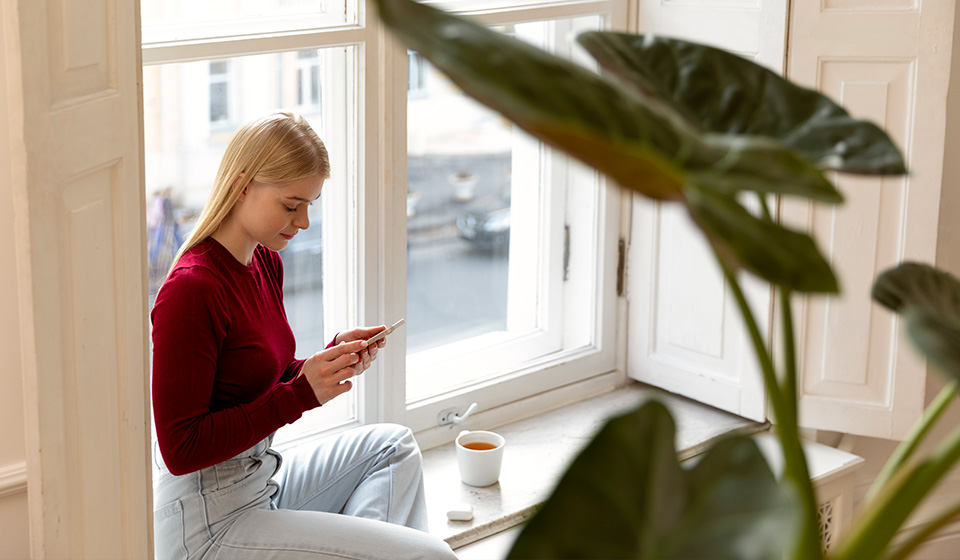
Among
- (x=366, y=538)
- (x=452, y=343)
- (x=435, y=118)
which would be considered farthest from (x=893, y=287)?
(x=452, y=343)

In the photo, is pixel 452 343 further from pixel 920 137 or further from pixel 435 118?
pixel 920 137

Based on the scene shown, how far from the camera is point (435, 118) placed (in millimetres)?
2371

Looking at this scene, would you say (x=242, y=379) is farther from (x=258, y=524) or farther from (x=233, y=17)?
(x=233, y=17)

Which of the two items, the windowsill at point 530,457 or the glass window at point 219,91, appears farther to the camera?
the windowsill at point 530,457

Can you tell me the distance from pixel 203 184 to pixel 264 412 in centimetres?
51

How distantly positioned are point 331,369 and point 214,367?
216mm

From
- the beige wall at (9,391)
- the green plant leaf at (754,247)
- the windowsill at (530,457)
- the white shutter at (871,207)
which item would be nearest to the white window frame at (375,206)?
the windowsill at (530,457)

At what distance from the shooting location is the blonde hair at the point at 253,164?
5.67ft

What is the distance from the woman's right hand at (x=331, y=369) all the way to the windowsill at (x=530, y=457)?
45cm

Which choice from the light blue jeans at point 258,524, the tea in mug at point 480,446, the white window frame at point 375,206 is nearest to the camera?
the light blue jeans at point 258,524

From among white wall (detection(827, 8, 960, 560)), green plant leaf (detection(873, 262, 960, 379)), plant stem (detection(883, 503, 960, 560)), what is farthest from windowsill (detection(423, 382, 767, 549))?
plant stem (detection(883, 503, 960, 560))

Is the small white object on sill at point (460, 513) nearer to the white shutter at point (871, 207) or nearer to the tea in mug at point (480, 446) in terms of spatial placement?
the tea in mug at point (480, 446)

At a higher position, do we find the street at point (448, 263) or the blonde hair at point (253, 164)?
the blonde hair at point (253, 164)

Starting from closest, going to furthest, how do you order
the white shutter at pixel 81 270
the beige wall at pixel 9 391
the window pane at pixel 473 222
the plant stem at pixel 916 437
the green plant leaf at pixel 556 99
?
the green plant leaf at pixel 556 99, the plant stem at pixel 916 437, the white shutter at pixel 81 270, the beige wall at pixel 9 391, the window pane at pixel 473 222
